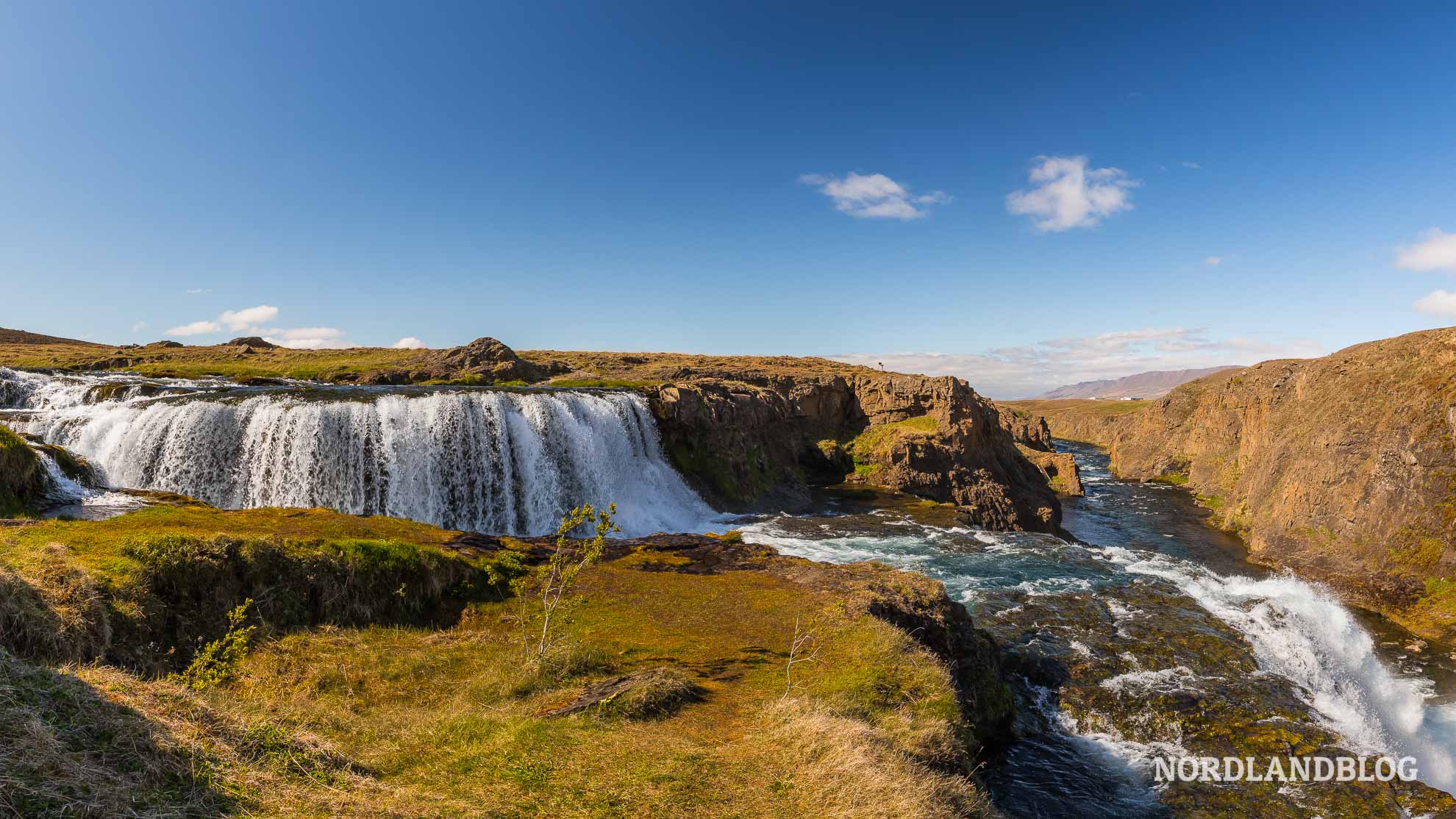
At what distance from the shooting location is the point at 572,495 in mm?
31766

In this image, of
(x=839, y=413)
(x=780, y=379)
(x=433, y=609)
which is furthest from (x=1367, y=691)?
(x=780, y=379)

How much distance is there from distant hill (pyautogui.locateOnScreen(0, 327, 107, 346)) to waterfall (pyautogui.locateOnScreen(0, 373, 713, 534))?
9227 centimetres

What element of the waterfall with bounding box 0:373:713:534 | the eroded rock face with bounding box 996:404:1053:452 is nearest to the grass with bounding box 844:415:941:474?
the waterfall with bounding box 0:373:713:534

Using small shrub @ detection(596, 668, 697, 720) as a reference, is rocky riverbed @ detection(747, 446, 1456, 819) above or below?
below

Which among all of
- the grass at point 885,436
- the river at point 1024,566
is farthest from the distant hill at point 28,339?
the grass at point 885,436

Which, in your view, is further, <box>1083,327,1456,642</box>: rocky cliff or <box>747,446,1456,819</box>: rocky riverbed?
<box>1083,327,1456,642</box>: rocky cliff

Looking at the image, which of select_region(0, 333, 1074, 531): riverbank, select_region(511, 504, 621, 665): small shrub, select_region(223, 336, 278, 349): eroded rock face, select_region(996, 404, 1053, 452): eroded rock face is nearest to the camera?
select_region(511, 504, 621, 665): small shrub

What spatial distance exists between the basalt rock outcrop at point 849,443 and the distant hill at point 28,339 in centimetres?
11533

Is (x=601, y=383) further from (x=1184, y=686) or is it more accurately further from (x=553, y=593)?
(x=1184, y=686)

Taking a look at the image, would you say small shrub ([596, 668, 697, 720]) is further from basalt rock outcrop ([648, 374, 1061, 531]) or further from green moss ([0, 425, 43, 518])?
basalt rock outcrop ([648, 374, 1061, 531])

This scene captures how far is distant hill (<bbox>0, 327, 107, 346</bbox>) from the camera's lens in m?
95.1

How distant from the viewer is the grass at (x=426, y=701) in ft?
16.5

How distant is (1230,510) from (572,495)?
45118 mm

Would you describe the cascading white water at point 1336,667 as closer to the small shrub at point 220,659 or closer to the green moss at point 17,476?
the small shrub at point 220,659
